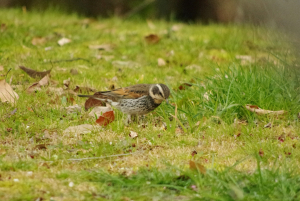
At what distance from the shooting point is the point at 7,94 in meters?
5.45

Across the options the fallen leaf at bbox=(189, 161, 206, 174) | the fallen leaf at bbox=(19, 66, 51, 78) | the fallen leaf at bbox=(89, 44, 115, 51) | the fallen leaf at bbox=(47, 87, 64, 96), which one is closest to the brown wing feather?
the fallen leaf at bbox=(47, 87, 64, 96)

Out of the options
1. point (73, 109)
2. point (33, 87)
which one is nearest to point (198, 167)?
point (73, 109)

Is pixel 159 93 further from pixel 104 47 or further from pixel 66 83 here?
pixel 104 47

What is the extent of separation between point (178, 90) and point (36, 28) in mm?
4298

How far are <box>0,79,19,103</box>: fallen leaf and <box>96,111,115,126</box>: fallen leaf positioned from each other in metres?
1.21

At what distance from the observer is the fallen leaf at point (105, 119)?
4898 mm

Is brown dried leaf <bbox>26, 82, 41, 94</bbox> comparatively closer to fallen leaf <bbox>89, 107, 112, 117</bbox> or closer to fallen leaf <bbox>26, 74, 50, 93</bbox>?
fallen leaf <bbox>26, 74, 50, 93</bbox>

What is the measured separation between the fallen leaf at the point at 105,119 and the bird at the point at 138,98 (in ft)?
0.82

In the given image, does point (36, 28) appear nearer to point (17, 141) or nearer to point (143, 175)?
point (17, 141)

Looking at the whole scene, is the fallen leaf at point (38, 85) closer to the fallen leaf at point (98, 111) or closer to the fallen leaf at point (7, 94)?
the fallen leaf at point (7, 94)

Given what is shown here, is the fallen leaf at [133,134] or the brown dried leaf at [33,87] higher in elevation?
the brown dried leaf at [33,87]

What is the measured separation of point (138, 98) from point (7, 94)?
166 cm

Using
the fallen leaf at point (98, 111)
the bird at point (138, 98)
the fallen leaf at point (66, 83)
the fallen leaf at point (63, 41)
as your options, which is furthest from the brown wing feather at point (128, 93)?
the fallen leaf at point (63, 41)

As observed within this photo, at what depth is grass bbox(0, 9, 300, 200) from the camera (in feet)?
11.1
